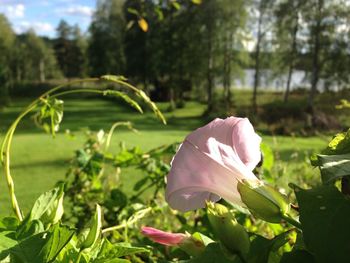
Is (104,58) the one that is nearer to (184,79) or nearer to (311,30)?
(184,79)

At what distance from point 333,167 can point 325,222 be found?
30 mm

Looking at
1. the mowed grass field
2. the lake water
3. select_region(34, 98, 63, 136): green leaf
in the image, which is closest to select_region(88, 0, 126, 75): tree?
the lake water

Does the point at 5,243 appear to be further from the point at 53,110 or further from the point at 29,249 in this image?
the point at 53,110

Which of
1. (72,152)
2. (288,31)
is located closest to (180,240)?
(72,152)

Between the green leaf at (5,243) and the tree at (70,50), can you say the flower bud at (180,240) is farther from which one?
the tree at (70,50)

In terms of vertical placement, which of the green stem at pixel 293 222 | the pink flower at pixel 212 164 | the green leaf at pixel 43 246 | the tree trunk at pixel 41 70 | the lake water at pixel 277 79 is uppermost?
the tree trunk at pixel 41 70

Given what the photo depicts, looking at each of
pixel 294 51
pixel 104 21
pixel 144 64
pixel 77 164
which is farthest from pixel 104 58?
pixel 77 164

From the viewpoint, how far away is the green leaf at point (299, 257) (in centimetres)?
27

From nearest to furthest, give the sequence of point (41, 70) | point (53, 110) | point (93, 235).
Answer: point (93, 235) < point (53, 110) < point (41, 70)

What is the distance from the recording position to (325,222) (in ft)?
0.83

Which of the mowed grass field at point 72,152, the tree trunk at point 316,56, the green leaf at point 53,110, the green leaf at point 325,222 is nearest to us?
the green leaf at point 325,222

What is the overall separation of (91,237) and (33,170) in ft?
22.6

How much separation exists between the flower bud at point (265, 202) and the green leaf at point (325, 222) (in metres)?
0.04

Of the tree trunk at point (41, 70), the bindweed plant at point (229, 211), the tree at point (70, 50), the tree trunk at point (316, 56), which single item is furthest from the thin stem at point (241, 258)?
the tree trunk at point (41, 70)
